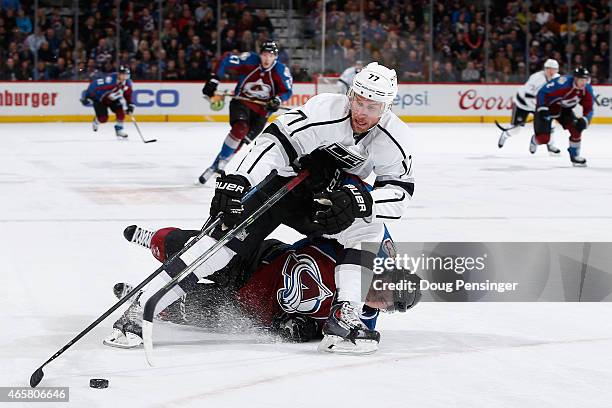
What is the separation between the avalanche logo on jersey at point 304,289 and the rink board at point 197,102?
524 inches

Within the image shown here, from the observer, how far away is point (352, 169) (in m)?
3.98

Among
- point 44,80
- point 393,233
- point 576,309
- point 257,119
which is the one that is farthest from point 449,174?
point 44,80

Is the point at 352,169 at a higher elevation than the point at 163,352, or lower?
higher

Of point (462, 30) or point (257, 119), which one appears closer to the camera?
point (257, 119)

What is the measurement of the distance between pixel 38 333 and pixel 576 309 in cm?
204

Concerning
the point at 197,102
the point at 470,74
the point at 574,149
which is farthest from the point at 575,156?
the point at 197,102

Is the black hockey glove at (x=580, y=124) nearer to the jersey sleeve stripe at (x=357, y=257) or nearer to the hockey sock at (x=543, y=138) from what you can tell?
the hockey sock at (x=543, y=138)

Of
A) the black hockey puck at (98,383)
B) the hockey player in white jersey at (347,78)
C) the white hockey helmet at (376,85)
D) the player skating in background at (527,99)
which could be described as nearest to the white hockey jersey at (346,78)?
the hockey player in white jersey at (347,78)

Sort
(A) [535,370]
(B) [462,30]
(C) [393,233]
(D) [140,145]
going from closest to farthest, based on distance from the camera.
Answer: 1. (A) [535,370]
2. (C) [393,233]
3. (D) [140,145]
4. (B) [462,30]

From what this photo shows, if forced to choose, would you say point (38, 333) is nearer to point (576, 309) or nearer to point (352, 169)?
point (352, 169)

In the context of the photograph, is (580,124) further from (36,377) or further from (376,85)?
(36,377)

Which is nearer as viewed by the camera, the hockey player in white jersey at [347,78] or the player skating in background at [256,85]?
the player skating in background at [256,85]

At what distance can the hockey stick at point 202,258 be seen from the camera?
3.52 m

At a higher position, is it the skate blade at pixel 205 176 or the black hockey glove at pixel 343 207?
the black hockey glove at pixel 343 207
